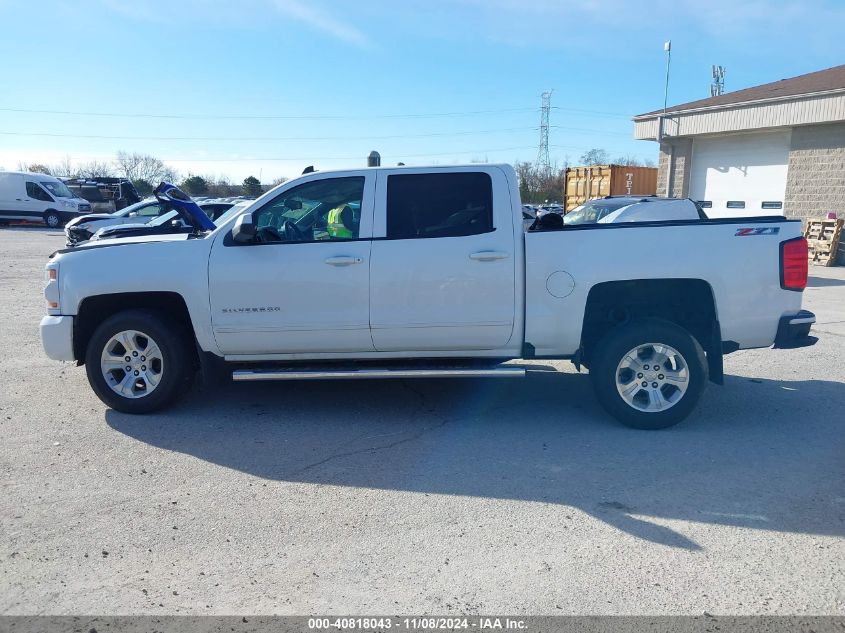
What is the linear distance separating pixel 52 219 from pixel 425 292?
33.4m

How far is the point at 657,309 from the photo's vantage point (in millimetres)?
5875

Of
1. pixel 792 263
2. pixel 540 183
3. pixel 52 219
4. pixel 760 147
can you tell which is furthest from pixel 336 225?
pixel 540 183

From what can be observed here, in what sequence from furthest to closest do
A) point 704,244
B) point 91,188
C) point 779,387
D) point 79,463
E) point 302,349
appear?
point 91,188
point 779,387
point 302,349
point 704,244
point 79,463

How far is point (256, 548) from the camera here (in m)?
3.75

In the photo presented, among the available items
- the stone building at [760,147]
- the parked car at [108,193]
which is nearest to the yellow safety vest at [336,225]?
the stone building at [760,147]

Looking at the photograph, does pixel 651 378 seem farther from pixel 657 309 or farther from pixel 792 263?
pixel 792 263

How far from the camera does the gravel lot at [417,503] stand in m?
3.34

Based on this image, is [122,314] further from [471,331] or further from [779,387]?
[779,387]

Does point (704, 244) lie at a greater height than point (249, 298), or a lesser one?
greater

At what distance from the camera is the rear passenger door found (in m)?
5.50

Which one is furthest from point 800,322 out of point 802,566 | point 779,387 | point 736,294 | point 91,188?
point 91,188

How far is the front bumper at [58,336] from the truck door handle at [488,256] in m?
3.31

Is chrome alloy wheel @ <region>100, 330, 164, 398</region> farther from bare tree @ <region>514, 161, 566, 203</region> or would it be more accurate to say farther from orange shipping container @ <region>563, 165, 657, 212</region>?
bare tree @ <region>514, 161, 566, 203</region>

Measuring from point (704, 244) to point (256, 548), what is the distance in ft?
12.7
